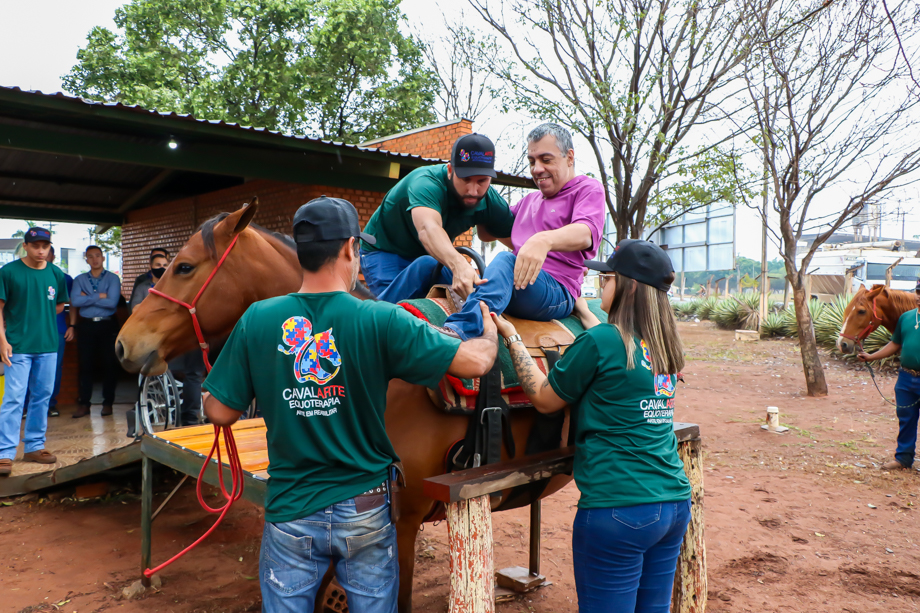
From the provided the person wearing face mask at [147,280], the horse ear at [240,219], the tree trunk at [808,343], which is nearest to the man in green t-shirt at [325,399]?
the horse ear at [240,219]

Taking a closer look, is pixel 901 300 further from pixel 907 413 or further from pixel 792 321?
pixel 792 321

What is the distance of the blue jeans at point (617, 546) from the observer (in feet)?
7.39

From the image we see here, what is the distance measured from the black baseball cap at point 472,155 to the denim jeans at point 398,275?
1.51 ft

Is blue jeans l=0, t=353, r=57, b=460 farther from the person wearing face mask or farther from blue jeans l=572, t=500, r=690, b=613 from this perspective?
blue jeans l=572, t=500, r=690, b=613

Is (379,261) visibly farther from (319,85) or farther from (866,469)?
(319,85)

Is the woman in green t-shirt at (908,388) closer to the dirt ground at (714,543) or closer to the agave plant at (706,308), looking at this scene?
the dirt ground at (714,543)

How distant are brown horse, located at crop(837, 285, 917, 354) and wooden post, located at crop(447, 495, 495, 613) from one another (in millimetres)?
7266

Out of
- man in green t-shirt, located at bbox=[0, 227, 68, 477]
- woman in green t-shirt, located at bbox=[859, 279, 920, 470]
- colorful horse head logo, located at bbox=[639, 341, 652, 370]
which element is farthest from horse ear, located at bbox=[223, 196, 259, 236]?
woman in green t-shirt, located at bbox=[859, 279, 920, 470]

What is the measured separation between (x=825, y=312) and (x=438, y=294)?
1554cm

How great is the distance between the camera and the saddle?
2535 millimetres

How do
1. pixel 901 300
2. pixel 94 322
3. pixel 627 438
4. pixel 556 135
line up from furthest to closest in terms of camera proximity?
pixel 94 322
pixel 901 300
pixel 556 135
pixel 627 438

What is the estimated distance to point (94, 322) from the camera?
8062 millimetres

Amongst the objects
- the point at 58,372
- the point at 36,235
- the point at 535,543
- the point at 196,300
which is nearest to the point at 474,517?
the point at 196,300

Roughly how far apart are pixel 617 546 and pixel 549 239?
1.30 metres
